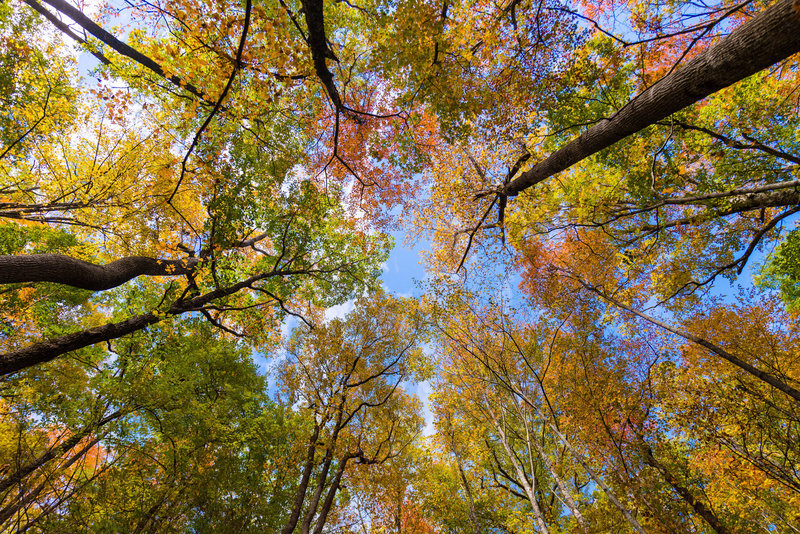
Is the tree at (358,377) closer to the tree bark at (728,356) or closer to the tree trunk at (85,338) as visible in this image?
the tree trunk at (85,338)

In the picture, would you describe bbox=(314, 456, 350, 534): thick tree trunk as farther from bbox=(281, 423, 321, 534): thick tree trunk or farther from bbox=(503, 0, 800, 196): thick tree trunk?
bbox=(503, 0, 800, 196): thick tree trunk

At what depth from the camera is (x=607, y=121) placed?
3.64 meters

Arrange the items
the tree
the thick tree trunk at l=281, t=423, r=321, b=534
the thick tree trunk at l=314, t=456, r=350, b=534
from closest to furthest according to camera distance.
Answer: the thick tree trunk at l=281, t=423, r=321, b=534 → the thick tree trunk at l=314, t=456, r=350, b=534 → the tree

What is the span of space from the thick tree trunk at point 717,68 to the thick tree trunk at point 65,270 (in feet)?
26.6

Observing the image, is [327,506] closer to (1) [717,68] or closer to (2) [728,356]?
(2) [728,356]

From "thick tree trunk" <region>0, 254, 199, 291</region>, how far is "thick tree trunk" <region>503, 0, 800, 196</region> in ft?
26.6

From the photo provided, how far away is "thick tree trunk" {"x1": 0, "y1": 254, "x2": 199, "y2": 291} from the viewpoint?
12.5 feet

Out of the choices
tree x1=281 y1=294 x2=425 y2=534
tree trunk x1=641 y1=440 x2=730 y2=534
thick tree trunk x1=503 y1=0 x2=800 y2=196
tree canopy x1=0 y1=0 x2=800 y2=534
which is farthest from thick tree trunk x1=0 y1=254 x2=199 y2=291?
tree trunk x1=641 y1=440 x2=730 y2=534

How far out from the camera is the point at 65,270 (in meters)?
4.23

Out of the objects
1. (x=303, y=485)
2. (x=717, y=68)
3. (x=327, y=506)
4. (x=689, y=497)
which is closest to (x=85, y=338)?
(x=303, y=485)

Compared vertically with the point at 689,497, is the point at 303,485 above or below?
below

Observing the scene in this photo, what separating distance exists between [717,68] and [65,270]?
343 inches

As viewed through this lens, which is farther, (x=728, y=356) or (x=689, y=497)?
(x=689, y=497)

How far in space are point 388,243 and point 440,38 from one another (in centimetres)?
628
